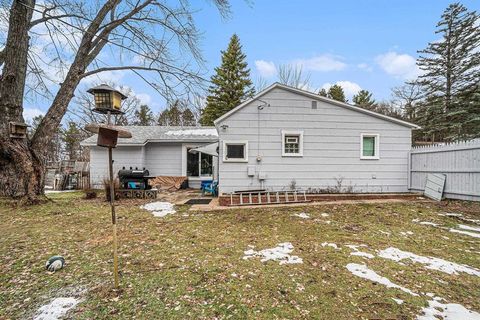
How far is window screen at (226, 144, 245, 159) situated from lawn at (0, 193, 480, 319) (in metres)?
3.14

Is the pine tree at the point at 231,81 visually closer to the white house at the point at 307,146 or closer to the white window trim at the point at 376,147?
the white house at the point at 307,146

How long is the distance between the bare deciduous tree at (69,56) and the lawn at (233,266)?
2.30m

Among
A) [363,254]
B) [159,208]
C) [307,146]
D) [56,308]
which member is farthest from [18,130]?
[363,254]

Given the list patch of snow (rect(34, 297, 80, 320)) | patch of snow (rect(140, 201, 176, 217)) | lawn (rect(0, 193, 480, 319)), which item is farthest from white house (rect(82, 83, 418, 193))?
patch of snow (rect(34, 297, 80, 320))

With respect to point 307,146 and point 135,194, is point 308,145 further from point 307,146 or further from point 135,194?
point 135,194

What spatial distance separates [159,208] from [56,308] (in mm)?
5338

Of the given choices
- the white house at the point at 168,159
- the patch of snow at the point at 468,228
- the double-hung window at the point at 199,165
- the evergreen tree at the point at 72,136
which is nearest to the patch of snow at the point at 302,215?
the patch of snow at the point at 468,228

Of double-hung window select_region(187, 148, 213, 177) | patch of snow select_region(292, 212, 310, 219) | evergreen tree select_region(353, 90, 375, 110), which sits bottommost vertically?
patch of snow select_region(292, 212, 310, 219)

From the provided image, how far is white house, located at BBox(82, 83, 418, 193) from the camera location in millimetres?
9516

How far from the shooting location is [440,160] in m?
8.68

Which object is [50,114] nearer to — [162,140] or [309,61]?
[162,140]

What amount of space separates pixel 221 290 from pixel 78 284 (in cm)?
191

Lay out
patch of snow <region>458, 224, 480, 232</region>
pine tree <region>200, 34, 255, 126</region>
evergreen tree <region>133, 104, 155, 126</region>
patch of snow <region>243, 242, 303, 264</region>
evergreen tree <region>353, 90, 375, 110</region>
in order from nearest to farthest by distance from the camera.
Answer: patch of snow <region>243, 242, 303, 264</region>, patch of snow <region>458, 224, 480, 232</region>, pine tree <region>200, 34, 255, 126</region>, evergreen tree <region>133, 104, 155, 126</region>, evergreen tree <region>353, 90, 375, 110</region>

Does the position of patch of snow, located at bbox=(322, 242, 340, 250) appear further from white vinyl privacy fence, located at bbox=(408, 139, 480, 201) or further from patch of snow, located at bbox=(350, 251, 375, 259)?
white vinyl privacy fence, located at bbox=(408, 139, 480, 201)
